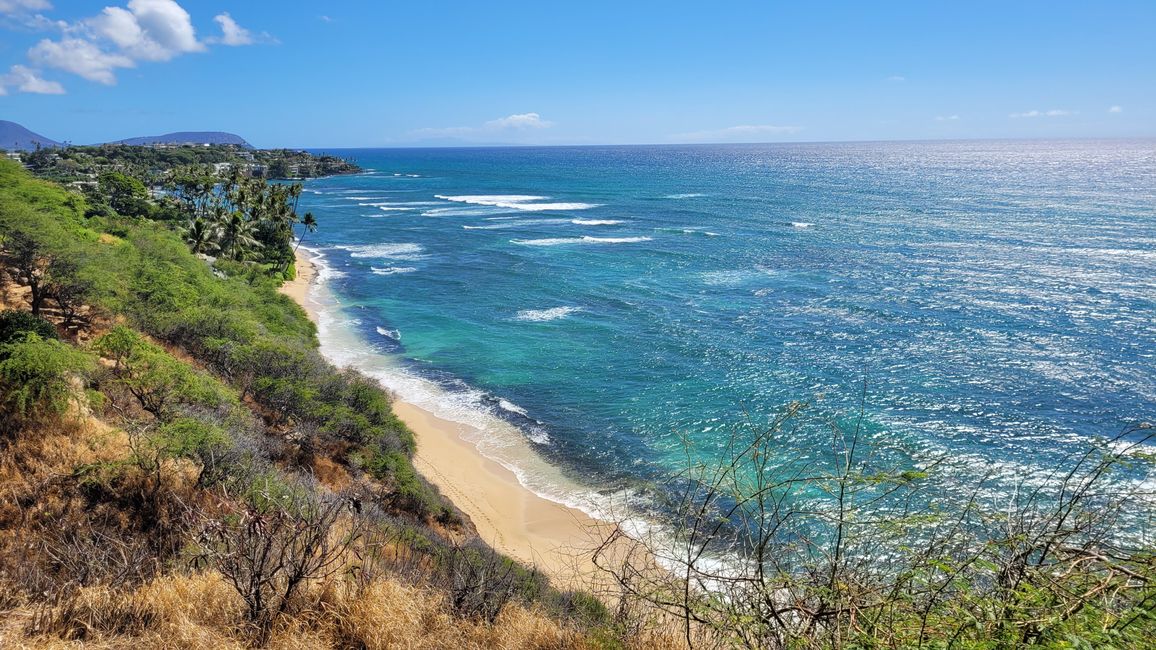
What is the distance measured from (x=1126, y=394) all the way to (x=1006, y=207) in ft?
213

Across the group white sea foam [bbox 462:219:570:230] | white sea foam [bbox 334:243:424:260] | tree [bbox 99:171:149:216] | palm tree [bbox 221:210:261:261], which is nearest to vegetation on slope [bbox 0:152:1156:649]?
palm tree [bbox 221:210:261:261]

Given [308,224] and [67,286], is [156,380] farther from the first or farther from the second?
[308,224]

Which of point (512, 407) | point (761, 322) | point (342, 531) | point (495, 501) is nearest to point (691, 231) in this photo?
point (761, 322)

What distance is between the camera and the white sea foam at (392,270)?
184ft

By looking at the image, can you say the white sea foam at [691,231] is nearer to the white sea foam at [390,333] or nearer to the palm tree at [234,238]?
the white sea foam at [390,333]

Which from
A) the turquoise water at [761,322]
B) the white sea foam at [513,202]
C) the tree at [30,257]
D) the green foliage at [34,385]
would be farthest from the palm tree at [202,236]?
the white sea foam at [513,202]

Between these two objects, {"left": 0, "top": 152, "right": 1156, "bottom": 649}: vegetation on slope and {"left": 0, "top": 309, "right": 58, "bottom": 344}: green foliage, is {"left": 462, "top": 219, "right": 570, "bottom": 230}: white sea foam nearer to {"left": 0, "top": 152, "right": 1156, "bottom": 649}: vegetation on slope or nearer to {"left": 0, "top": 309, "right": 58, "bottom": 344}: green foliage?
{"left": 0, "top": 152, "right": 1156, "bottom": 649}: vegetation on slope

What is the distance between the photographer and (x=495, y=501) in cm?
2202

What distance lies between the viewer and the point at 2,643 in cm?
649

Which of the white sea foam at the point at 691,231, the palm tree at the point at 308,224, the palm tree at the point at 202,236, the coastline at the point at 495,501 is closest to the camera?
the coastline at the point at 495,501

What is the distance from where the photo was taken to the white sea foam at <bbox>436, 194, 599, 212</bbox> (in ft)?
319

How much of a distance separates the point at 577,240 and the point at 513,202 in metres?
41.3

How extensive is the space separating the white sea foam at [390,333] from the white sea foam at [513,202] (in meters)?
57.5

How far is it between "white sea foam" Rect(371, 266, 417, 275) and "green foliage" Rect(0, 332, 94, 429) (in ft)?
137
